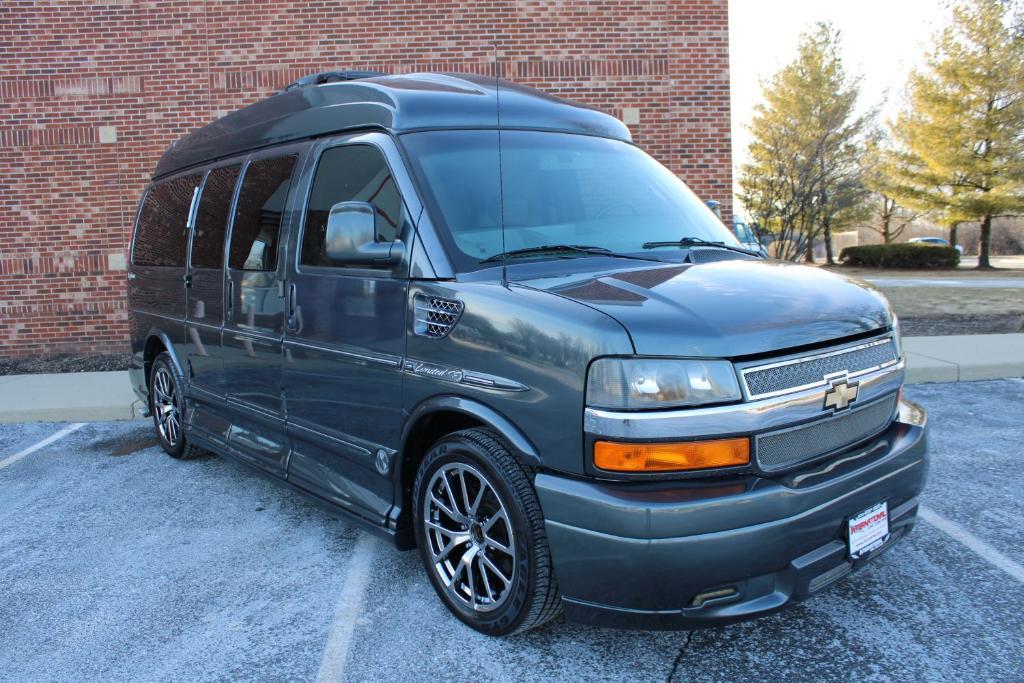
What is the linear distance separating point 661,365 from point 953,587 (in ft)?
6.42

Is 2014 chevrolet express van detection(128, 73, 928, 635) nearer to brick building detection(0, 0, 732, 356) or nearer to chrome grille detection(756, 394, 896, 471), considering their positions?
chrome grille detection(756, 394, 896, 471)

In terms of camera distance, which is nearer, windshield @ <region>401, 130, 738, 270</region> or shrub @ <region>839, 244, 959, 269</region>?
windshield @ <region>401, 130, 738, 270</region>

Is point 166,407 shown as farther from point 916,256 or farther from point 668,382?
point 916,256

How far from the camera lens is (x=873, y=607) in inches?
125

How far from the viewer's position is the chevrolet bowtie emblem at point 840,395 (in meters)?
2.65

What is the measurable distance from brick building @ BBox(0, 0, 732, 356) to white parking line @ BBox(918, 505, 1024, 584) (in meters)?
6.72

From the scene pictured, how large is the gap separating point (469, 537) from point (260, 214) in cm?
221

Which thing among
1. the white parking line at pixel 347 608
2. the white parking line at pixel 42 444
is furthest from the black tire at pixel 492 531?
the white parking line at pixel 42 444

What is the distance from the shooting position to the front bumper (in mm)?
2375

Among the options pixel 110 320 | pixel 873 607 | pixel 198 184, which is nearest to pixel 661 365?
pixel 873 607

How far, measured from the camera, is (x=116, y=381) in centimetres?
865

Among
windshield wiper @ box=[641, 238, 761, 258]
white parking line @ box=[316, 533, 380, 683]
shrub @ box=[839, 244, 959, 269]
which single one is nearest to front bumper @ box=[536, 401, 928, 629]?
white parking line @ box=[316, 533, 380, 683]

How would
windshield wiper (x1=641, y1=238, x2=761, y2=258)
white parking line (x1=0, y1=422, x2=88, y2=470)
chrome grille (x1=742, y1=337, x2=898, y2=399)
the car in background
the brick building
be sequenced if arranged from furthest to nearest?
the car in background
the brick building
white parking line (x1=0, y1=422, x2=88, y2=470)
windshield wiper (x1=641, y1=238, x2=761, y2=258)
chrome grille (x1=742, y1=337, x2=898, y2=399)

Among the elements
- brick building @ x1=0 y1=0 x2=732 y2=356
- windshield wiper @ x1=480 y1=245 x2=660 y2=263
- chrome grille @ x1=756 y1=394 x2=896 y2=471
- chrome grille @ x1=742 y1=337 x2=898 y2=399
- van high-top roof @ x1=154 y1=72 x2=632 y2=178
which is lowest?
chrome grille @ x1=756 y1=394 x2=896 y2=471
